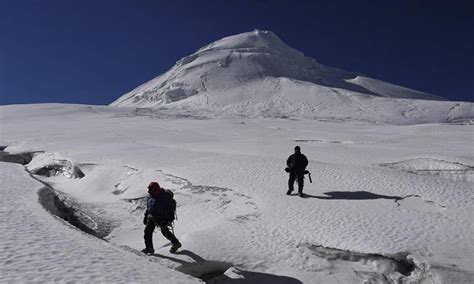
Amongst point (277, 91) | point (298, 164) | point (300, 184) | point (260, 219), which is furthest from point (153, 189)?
point (277, 91)

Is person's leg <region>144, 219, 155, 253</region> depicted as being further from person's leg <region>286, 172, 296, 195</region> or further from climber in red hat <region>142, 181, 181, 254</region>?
person's leg <region>286, 172, 296, 195</region>

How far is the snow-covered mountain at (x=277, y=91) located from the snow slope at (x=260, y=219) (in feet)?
210

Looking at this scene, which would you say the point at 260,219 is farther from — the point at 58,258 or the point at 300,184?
the point at 58,258

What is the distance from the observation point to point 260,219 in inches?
530

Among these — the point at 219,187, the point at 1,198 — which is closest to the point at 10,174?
the point at 1,198

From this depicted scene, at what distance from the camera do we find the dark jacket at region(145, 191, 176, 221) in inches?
439

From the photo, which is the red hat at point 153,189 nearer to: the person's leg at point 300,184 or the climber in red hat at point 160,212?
the climber in red hat at point 160,212

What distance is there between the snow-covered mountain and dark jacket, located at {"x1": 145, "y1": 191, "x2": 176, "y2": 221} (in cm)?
7514

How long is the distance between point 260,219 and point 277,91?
379 feet

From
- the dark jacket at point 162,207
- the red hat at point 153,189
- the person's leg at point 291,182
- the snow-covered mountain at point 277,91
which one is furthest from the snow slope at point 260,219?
the snow-covered mountain at point 277,91

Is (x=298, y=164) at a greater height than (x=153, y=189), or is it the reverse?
(x=298, y=164)

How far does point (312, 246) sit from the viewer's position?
441 inches

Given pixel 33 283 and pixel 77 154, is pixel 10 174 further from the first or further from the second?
pixel 33 283

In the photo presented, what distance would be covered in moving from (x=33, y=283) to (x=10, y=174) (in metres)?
13.7
